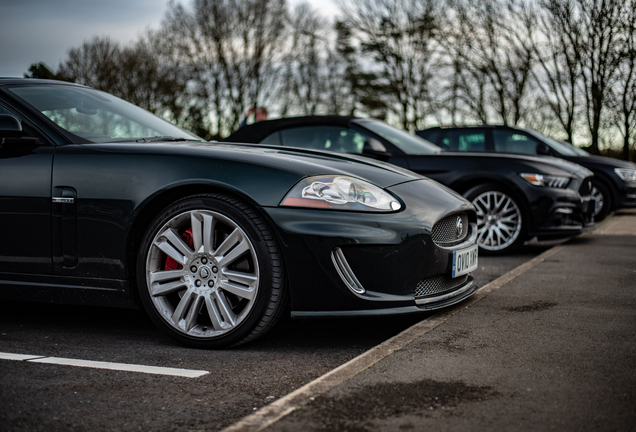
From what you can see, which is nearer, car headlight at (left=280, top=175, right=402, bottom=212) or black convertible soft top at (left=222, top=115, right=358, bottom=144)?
car headlight at (left=280, top=175, right=402, bottom=212)

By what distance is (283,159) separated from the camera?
3.41m

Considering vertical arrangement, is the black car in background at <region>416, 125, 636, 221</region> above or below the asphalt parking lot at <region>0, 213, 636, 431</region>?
above

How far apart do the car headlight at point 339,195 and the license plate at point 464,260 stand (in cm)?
51

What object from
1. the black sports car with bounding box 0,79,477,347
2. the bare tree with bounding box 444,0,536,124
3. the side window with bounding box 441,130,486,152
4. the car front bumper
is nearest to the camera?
the black sports car with bounding box 0,79,477,347

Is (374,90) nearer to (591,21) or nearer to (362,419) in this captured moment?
(591,21)

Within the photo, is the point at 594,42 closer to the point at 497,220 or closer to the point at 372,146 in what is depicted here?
the point at 497,220

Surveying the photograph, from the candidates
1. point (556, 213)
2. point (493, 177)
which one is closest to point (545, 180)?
point (556, 213)

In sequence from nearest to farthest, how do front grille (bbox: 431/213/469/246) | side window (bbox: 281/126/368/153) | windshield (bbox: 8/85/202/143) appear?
front grille (bbox: 431/213/469/246)
windshield (bbox: 8/85/202/143)
side window (bbox: 281/126/368/153)

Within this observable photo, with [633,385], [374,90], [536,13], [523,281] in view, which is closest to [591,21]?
[536,13]

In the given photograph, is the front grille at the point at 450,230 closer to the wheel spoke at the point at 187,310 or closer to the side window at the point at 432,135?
the wheel spoke at the point at 187,310

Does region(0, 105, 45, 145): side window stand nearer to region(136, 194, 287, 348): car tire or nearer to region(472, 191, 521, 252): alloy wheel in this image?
region(136, 194, 287, 348): car tire

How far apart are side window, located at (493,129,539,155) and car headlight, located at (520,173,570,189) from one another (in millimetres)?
3507

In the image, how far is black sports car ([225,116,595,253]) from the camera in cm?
675

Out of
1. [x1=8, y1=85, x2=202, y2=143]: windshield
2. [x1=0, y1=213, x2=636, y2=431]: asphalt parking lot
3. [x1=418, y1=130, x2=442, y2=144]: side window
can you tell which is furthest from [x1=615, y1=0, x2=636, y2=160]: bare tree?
[x1=8, y1=85, x2=202, y2=143]: windshield
